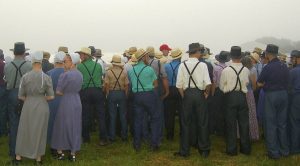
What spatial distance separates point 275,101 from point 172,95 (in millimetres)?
2676

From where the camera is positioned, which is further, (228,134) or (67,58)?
(228,134)

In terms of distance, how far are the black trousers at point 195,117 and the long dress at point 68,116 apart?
2.20 metres

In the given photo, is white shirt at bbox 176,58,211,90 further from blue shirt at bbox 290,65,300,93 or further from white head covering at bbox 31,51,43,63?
white head covering at bbox 31,51,43,63

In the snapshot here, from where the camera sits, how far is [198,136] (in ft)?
28.3

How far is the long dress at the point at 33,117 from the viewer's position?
25.2ft

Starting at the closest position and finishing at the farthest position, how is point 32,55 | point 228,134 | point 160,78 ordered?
point 32,55 < point 228,134 < point 160,78

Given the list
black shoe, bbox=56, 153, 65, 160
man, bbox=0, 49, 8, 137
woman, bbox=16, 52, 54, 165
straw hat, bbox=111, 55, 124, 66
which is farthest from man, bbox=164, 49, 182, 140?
man, bbox=0, 49, 8, 137

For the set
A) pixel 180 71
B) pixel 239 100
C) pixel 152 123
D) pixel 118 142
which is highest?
pixel 180 71

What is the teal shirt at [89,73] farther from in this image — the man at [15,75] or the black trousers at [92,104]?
the man at [15,75]

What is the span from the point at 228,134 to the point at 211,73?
1.78 meters

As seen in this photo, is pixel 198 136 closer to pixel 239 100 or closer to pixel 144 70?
pixel 239 100

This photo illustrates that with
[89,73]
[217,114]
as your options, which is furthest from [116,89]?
[217,114]

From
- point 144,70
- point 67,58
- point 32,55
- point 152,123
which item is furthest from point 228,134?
point 32,55

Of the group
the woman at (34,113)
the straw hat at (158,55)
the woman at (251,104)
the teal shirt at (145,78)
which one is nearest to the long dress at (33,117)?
the woman at (34,113)
